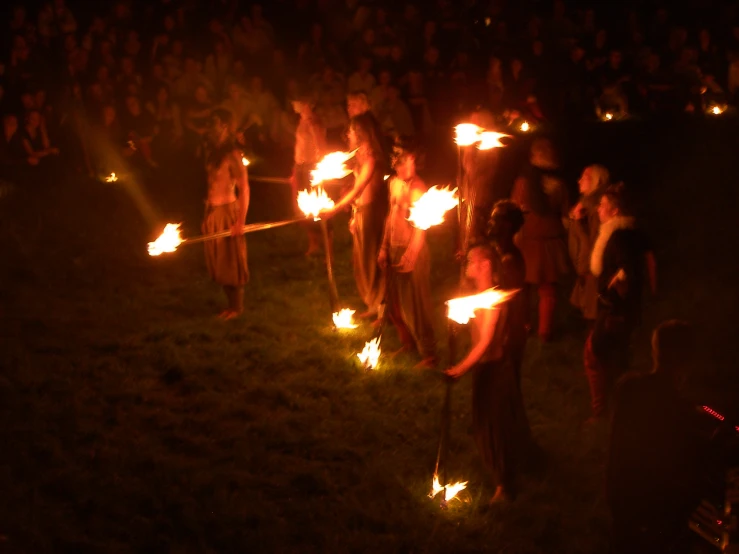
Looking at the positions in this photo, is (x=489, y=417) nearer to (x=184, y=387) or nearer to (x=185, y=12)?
(x=184, y=387)

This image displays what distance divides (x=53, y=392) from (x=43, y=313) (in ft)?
6.68

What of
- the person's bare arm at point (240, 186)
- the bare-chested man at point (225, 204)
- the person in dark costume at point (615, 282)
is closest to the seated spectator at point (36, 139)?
the bare-chested man at point (225, 204)

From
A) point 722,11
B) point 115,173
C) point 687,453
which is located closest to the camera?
point 687,453

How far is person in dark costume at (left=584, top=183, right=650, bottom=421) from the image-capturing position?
564 centimetres

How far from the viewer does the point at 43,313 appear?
8.59 metres

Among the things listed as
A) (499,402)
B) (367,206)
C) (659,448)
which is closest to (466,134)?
(499,402)

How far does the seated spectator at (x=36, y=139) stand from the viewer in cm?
1335

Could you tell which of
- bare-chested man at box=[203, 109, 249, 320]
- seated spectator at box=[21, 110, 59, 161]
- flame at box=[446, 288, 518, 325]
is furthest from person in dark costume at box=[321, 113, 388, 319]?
seated spectator at box=[21, 110, 59, 161]

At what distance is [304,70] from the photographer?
13969mm

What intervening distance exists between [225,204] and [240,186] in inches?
9.2

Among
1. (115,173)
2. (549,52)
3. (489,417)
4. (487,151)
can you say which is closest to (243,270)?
(487,151)

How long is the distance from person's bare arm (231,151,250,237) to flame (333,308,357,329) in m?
1.24

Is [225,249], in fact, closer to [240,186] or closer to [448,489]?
[240,186]

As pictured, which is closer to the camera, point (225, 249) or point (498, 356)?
point (498, 356)
